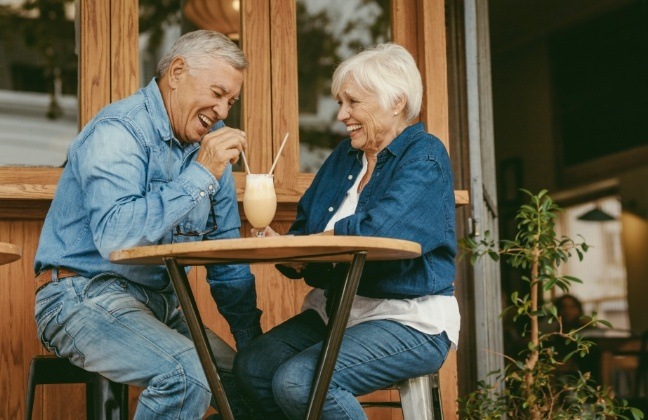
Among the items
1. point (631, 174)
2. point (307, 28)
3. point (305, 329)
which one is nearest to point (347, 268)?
point (305, 329)

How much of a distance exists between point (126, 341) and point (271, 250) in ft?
1.58

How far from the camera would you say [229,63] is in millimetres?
2664

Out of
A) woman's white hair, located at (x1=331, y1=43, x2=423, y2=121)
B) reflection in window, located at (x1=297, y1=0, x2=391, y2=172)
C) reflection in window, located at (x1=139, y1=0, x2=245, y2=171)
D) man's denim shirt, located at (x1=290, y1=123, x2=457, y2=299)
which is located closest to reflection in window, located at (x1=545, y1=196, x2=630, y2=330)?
reflection in window, located at (x1=297, y1=0, x2=391, y2=172)

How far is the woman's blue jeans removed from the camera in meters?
2.35

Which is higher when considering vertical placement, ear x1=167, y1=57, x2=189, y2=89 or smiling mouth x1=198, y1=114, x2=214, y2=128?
ear x1=167, y1=57, x2=189, y2=89

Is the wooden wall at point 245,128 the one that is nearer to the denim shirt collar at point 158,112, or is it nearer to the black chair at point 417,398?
the denim shirt collar at point 158,112

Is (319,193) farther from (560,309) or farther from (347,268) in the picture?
(560,309)

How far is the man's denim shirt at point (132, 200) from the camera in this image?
229 cm

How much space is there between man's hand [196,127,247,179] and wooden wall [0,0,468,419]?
3.04 ft

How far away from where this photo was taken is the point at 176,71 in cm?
265

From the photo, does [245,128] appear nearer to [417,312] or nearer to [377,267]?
[377,267]

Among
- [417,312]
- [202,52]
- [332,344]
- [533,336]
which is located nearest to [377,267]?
[417,312]

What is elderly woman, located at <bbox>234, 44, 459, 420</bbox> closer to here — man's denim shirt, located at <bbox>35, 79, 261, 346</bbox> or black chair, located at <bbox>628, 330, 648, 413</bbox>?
man's denim shirt, located at <bbox>35, 79, 261, 346</bbox>

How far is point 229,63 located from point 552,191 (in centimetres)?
683
